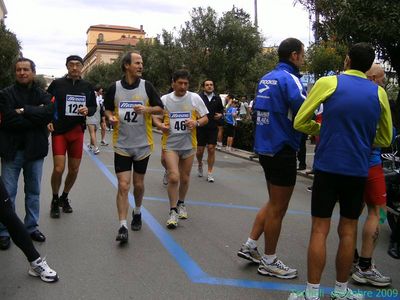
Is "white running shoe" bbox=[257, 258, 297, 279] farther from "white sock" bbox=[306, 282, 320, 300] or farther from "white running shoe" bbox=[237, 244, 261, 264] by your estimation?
"white sock" bbox=[306, 282, 320, 300]

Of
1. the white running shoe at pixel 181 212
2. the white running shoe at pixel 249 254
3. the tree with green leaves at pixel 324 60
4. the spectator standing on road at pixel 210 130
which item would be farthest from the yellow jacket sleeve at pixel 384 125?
the tree with green leaves at pixel 324 60

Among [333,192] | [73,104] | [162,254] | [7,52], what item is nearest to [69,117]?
[73,104]

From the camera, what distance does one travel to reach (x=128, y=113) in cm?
538

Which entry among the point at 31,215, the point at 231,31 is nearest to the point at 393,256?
the point at 31,215

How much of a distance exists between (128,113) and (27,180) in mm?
1253

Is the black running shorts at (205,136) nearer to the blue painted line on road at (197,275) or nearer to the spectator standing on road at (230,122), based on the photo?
the blue painted line on road at (197,275)

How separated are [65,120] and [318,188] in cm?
364

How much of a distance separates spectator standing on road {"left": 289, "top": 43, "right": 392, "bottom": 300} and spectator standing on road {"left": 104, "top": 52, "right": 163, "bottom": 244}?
2147 mm

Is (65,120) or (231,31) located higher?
(231,31)

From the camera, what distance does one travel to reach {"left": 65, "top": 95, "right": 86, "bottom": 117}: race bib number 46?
6.17 meters

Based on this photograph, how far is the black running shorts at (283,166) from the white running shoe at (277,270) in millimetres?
744

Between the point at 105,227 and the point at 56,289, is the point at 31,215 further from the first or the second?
the point at 56,289

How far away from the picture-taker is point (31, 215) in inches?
201

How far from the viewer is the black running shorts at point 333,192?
3.60 metres
